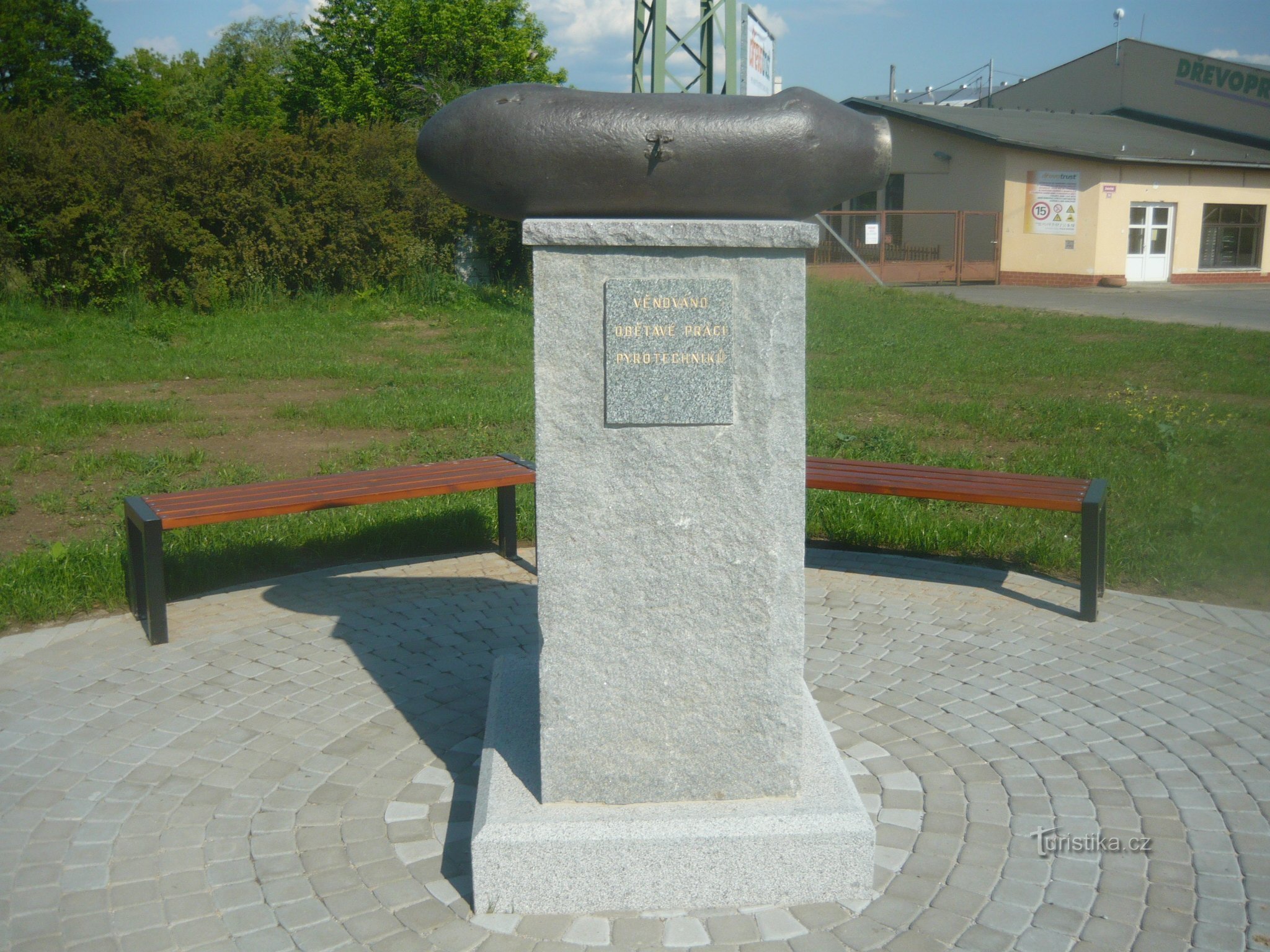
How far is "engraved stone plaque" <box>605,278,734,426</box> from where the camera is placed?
3.13m

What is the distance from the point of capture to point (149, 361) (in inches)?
483

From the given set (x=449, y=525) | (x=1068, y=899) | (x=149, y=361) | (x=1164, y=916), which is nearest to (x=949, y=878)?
(x=1068, y=899)

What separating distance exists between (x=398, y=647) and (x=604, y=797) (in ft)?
7.02

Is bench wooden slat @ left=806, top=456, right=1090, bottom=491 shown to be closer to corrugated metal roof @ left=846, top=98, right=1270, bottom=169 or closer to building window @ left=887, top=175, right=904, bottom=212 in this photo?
corrugated metal roof @ left=846, top=98, right=1270, bottom=169

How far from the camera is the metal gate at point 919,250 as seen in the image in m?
27.8

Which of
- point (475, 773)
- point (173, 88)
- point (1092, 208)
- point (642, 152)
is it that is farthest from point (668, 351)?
point (173, 88)

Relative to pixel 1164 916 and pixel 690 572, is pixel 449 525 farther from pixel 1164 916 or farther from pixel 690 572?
pixel 1164 916

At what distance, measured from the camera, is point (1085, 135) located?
99.3 feet

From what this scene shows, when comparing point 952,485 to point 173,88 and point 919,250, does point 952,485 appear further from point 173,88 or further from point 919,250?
point 173,88

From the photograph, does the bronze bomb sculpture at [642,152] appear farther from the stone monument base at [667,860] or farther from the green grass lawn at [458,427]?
the green grass lawn at [458,427]

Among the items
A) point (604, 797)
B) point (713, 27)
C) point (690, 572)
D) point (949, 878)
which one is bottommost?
point (949, 878)

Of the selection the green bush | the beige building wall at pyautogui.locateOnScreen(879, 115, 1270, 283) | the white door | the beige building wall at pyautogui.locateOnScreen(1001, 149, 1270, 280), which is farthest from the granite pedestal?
the white door

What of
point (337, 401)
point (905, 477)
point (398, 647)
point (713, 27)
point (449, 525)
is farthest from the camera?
point (337, 401)

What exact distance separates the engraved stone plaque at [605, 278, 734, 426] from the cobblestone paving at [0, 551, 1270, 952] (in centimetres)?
144
